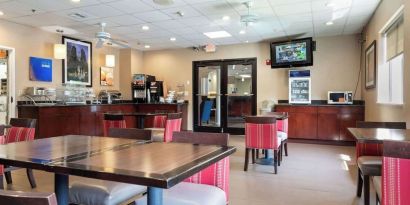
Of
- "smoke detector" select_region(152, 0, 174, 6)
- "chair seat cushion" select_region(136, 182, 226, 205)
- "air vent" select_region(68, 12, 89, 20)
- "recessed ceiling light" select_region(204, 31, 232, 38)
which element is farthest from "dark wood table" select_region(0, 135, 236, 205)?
"recessed ceiling light" select_region(204, 31, 232, 38)

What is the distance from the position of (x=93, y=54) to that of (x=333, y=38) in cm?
672

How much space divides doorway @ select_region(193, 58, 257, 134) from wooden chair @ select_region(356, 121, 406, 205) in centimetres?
521

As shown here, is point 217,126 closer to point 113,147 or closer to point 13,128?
point 13,128

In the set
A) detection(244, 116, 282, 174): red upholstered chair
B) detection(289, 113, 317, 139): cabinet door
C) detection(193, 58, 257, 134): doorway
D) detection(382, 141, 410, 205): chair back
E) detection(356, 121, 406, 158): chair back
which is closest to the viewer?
detection(382, 141, 410, 205): chair back

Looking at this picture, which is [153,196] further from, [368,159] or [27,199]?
[368,159]

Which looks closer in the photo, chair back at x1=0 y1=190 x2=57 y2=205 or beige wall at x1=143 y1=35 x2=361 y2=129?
chair back at x1=0 y1=190 x2=57 y2=205

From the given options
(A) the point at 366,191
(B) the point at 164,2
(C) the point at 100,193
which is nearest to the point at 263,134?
(A) the point at 366,191

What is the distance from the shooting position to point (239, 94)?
8.72 m

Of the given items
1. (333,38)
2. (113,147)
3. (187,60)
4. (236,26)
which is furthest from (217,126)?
(113,147)

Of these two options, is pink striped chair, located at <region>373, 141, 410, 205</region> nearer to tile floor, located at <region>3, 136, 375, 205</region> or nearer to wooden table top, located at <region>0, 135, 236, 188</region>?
wooden table top, located at <region>0, 135, 236, 188</region>

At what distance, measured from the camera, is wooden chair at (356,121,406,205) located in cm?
271

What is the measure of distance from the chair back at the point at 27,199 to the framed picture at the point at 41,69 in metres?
6.61

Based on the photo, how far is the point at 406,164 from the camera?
5.29 feet

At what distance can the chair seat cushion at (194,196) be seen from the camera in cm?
168
